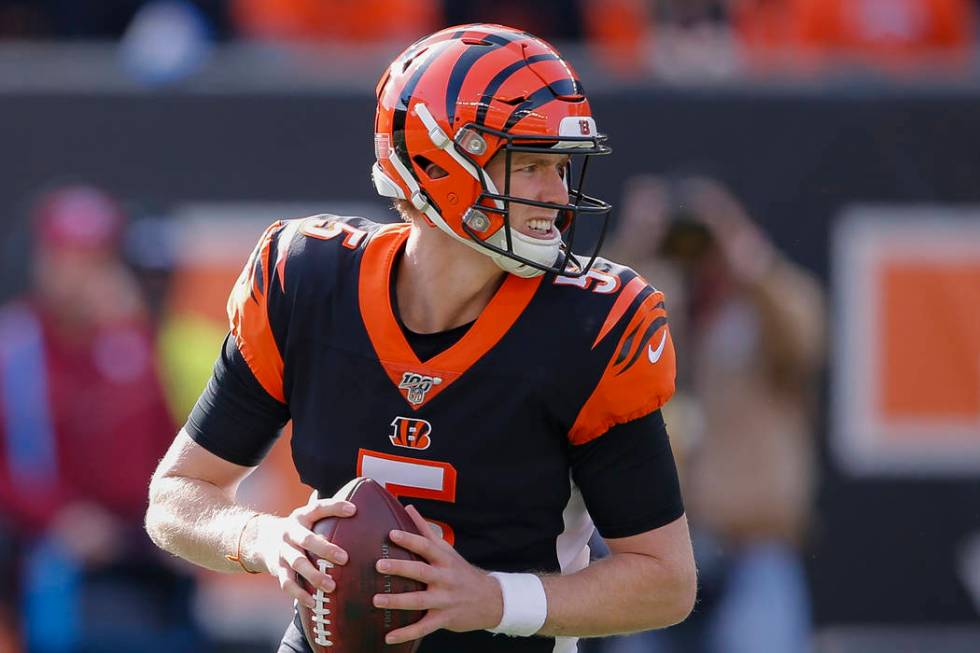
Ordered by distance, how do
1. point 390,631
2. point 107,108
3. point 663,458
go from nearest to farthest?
point 390,631
point 663,458
point 107,108

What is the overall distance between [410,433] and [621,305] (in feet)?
1.54

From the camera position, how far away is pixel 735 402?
6.26m

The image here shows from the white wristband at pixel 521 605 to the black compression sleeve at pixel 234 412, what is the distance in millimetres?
615

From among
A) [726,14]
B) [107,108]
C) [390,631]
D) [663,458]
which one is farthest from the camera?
[726,14]

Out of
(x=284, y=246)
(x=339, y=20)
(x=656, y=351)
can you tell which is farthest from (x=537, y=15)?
(x=656, y=351)

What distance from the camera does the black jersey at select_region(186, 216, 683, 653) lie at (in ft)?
9.79

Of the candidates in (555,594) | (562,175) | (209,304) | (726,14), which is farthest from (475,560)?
(726,14)

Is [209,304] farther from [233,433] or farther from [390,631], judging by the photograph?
[390,631]

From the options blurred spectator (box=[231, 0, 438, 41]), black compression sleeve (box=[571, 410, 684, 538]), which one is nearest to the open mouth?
black compression sleeve (box=[571, 410, 684, 538])

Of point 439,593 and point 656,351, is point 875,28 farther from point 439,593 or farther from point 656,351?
point 439,593

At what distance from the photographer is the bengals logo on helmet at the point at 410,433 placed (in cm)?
302

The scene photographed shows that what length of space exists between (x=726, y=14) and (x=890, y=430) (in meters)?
1.99

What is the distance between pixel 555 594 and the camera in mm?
2922

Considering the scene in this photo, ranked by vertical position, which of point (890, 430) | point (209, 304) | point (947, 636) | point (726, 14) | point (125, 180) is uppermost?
point (726, 14)
